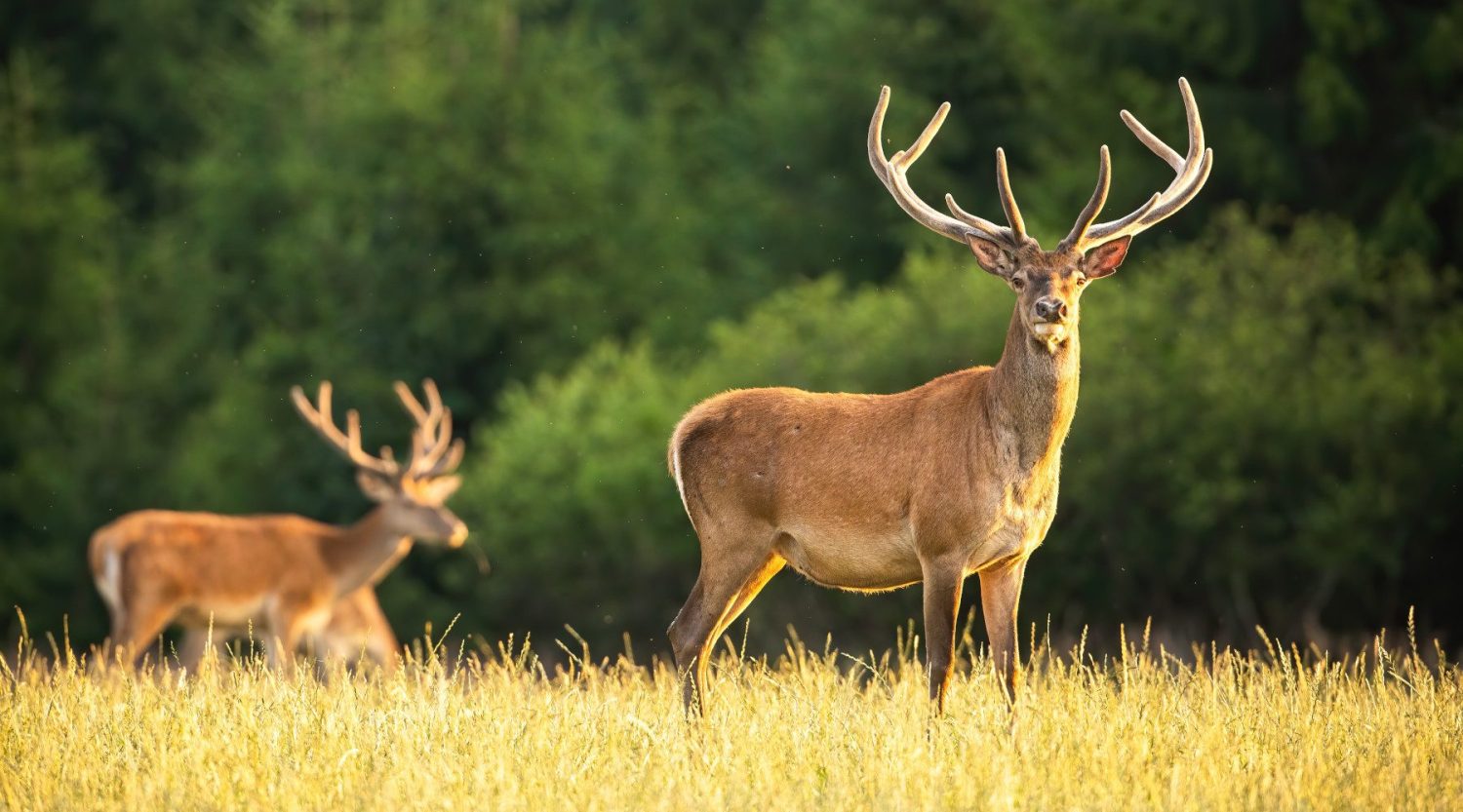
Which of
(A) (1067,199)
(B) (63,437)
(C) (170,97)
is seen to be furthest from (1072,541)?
(C) (170,97)

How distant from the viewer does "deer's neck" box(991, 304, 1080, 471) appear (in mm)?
7078

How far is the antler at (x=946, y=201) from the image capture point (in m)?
7.16

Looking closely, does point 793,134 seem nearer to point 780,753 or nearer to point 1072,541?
point 1072,541

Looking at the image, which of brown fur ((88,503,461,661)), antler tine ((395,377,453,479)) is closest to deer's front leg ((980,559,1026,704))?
brown fur ((88,503,461,661))

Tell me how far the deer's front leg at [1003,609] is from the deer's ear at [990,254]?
0.97 m

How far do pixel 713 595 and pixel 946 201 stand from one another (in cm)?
158

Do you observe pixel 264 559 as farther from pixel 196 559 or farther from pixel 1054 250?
pixel 1054 250

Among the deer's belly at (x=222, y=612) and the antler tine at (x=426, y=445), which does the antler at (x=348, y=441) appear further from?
the deer's belly at (x=222, y=612)

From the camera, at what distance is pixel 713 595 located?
7.58 metres

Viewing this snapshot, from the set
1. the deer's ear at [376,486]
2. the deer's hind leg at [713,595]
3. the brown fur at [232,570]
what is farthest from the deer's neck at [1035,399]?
the deer's ear at [376,486]

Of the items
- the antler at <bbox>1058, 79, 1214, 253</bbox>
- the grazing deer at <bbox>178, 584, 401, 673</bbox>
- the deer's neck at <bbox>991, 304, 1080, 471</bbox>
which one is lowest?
the grazing deer at <bbox>178, 584, 401, 673</bbox>

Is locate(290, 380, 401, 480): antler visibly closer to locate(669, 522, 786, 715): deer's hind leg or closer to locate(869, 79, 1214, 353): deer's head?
locate(669, 522, 786, 715): deer's hind leg

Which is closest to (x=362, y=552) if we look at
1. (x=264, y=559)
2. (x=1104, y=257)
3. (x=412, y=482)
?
(x=264, y=559)

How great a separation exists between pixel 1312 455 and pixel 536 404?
9684 millimetres
